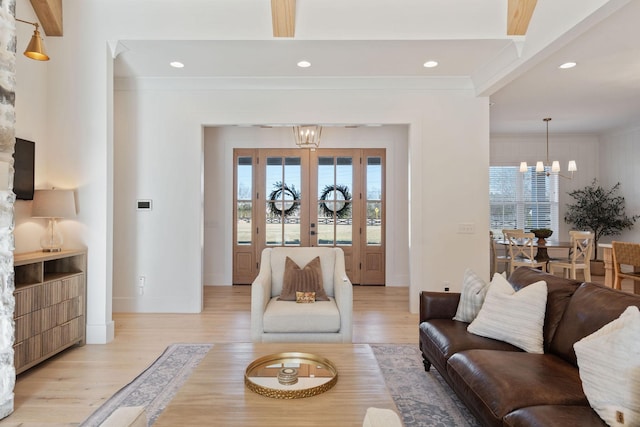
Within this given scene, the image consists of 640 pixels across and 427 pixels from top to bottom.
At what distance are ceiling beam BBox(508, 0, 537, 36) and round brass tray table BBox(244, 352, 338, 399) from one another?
341cm

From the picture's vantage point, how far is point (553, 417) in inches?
56.4

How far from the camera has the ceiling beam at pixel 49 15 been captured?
134 inches

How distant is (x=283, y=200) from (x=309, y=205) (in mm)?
452

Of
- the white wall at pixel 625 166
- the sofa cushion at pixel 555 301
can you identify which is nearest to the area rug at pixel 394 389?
the sofa cushion at pixel 555 301

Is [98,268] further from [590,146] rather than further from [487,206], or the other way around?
[590,146]

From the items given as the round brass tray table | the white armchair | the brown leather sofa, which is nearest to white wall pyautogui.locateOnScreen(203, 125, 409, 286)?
the white armchair

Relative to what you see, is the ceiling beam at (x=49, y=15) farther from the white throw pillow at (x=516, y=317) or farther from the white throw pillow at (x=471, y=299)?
the white throw pillow at (x=516, y=317)

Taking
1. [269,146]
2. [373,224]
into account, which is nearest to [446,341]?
[373,224]

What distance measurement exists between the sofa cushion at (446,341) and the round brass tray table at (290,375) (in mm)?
804

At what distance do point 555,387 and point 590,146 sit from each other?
25.1ft

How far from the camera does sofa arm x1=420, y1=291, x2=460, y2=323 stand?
110 inches

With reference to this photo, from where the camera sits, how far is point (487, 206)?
465 centimetres

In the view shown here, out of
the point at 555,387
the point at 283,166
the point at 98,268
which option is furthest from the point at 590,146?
the point at 98,268

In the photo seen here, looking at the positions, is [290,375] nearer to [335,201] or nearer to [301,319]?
[301,319]
